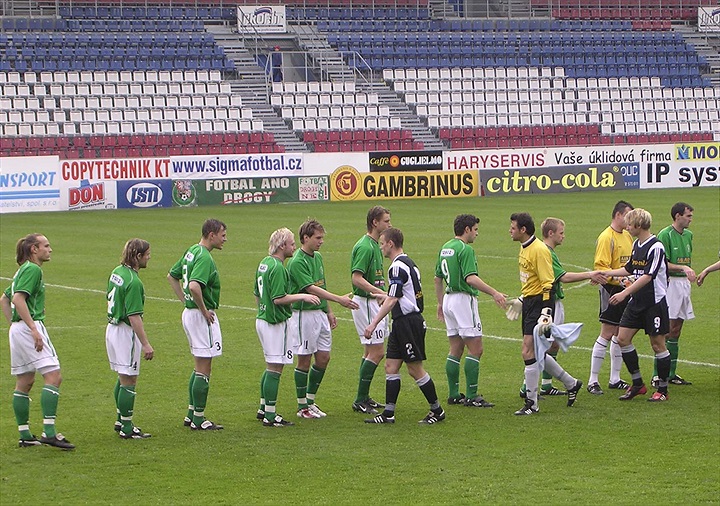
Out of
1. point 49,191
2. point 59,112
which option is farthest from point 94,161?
point 59,112

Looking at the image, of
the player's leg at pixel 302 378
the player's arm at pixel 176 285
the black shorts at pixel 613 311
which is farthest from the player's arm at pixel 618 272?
the player's arm at pixel 176 285

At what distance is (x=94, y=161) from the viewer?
38.2 meters

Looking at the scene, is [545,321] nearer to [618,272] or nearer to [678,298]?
[618,272]

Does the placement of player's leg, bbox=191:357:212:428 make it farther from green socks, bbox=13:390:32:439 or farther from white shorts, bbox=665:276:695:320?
white shorts, bbox=665:276:695:320

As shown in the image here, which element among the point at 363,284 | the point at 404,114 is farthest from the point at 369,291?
the point at 404,114

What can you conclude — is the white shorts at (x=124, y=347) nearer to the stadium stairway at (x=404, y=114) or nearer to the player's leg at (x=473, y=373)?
the player's leg at (x=473, y=373)

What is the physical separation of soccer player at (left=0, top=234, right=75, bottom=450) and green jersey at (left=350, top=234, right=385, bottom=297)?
3.06m

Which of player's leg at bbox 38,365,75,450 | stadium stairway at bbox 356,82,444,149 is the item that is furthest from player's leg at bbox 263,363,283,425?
stadium stairway at bbox 356,82,444,149

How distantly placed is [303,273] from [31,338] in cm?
266

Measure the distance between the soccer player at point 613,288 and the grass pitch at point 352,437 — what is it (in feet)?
1.28

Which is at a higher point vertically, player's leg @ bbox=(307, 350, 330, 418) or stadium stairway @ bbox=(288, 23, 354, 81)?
stadium stairway @ bbox=(288, 23, 354, 81)

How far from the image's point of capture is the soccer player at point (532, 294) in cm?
1109

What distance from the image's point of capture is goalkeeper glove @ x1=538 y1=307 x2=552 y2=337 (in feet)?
36.0

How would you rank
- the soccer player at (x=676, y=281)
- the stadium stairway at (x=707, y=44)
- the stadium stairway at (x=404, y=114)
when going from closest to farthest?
1. the soccer player at (x=676, y=281)
2. the stadium stairway at (x=404, y=114)
3. the stadium stairway at (x=707, y=44)
